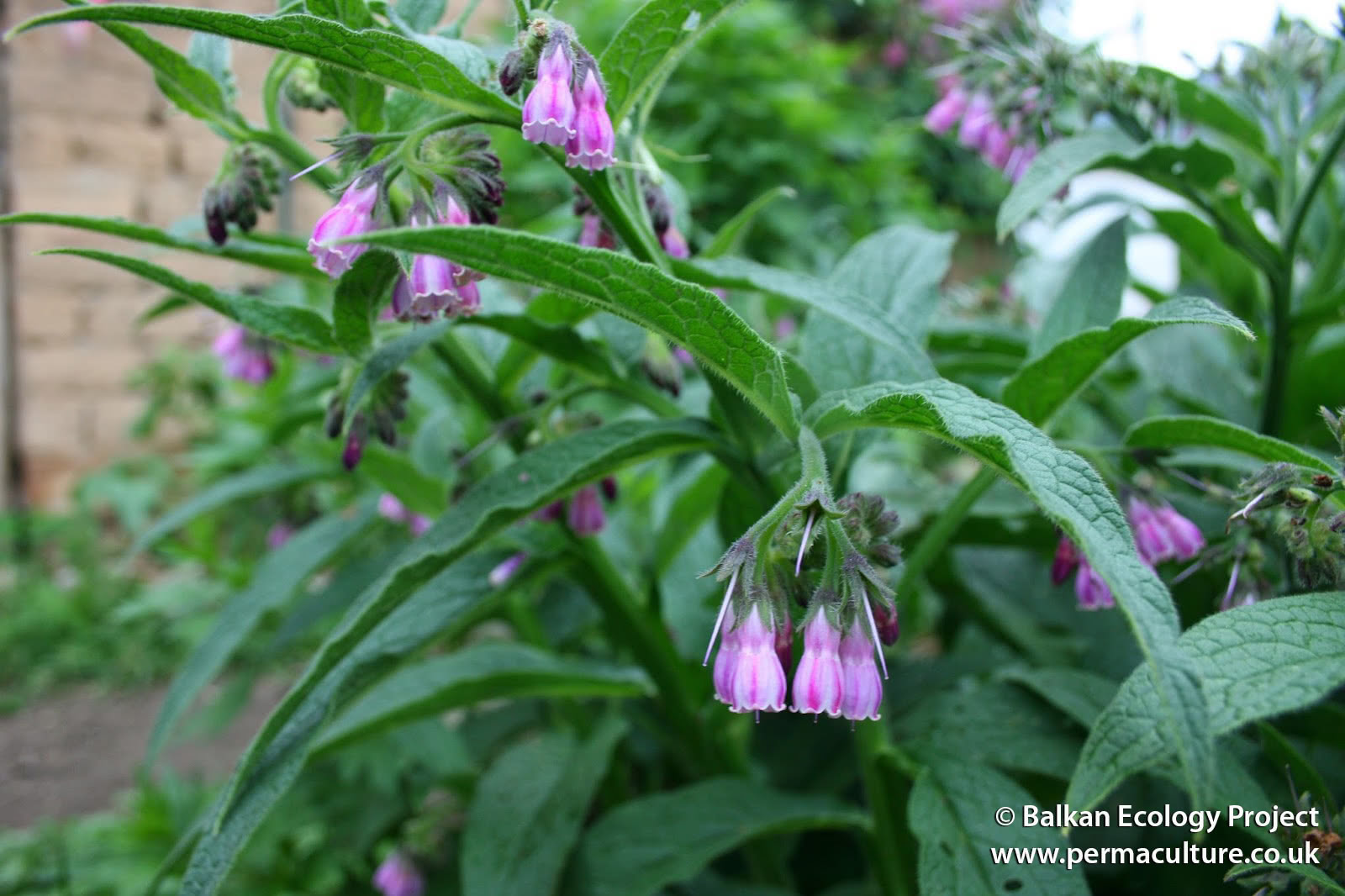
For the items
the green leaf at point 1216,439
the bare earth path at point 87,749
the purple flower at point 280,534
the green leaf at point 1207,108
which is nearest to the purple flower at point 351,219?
the green leaf at point 1216,439

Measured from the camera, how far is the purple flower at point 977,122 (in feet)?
4.99

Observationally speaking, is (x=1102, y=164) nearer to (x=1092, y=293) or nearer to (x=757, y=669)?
(x=1092, y=293)

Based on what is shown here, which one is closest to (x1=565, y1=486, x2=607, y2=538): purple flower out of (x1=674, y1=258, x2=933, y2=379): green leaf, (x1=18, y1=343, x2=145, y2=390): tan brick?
(x1=674, y1=258, x2=933, y2=379): green leaf

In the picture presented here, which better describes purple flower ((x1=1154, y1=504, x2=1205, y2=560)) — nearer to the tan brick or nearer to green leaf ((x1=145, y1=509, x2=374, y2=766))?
green leaf ((x1=145, y1=509, x2=374, y2=766))

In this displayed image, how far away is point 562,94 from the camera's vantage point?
77 centimetres

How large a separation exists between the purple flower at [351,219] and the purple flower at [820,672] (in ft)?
1.54

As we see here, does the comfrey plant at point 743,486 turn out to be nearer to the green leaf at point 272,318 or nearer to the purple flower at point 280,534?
the green leaf at point 272,318

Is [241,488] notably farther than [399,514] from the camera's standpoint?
Yes

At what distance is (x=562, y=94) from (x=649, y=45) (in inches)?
4.6

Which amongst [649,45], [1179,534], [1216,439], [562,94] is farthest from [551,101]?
[1179,534]

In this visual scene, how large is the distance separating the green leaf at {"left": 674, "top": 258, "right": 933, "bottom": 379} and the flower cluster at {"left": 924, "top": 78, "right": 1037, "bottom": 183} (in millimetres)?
591

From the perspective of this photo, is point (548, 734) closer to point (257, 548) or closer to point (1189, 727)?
point (1189, 727)

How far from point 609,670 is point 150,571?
5139mm

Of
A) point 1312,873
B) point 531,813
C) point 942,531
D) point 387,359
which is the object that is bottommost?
point 531,813
